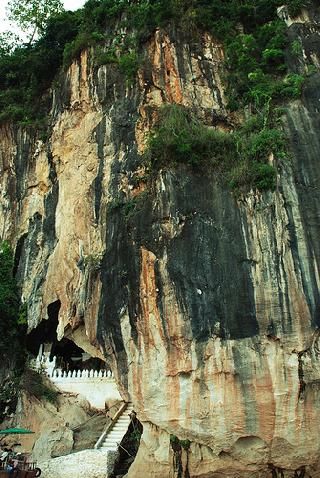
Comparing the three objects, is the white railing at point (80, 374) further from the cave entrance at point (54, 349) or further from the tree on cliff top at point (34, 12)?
the tree on cliff top at point (34, 12)

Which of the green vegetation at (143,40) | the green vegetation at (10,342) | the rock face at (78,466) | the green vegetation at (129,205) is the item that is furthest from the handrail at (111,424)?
the green vegetation at (143,40)

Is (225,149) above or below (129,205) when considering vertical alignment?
above

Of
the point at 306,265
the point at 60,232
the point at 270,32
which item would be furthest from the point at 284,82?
the point at 60,232

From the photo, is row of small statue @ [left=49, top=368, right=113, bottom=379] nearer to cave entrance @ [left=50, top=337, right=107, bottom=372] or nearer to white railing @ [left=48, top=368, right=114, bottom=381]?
white railing @ [left=48, top=368, right=114, bottom=381]

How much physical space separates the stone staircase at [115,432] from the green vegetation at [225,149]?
786 centimetres

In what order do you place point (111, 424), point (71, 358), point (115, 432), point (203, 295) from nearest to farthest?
1. point (203, 295)
2. point (115, 432)
3. point (111, 424)
4. point (71, 358)

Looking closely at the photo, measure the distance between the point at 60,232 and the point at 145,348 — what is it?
6.37m

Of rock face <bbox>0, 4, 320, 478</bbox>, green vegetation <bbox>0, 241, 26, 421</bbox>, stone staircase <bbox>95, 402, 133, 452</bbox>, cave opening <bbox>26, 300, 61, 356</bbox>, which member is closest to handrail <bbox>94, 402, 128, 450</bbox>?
stone staircase <bbox>95, 402, 133, 452</bbox>

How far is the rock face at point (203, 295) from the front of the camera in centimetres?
1195

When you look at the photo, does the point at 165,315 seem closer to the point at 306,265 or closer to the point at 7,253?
the point at 306,265

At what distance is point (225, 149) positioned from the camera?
14.4m

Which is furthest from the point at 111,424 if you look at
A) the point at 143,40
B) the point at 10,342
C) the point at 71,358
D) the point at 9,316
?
the point at 143,40

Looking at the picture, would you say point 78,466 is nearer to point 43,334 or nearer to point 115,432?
point 115,432

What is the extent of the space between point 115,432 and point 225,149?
29.9 ft
